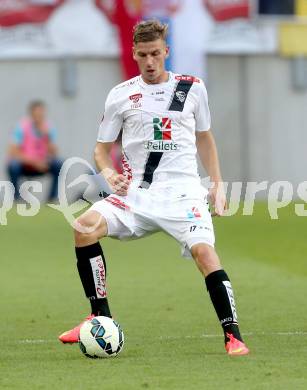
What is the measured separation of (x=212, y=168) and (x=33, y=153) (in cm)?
1393

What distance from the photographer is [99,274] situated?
869 centimetres

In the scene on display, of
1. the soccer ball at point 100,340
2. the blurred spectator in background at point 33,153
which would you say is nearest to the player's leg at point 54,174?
the blurred spectator in background at point 33,153

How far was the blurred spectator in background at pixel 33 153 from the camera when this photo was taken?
73.7 feet

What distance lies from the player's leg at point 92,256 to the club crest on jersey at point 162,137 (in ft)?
1.97

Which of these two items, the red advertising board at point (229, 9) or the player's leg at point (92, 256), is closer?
the player's leg at point (92, 256)

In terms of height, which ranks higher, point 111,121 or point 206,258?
point 111,121

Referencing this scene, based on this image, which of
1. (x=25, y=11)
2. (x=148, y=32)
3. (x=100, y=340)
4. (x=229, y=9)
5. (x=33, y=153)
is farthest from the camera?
(x=229, y=9)

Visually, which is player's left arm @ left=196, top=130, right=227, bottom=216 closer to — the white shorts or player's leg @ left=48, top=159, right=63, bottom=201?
the white shorts

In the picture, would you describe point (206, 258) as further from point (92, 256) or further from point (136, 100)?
point (136, 100)

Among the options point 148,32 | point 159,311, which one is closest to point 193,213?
point 148,32

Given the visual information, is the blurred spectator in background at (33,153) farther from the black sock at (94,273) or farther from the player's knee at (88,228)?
the player's knee at (88,228)

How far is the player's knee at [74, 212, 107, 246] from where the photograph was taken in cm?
853

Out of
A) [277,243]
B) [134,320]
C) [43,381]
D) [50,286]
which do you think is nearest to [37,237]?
[277,243]

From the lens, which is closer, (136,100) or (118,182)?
(118,182)
